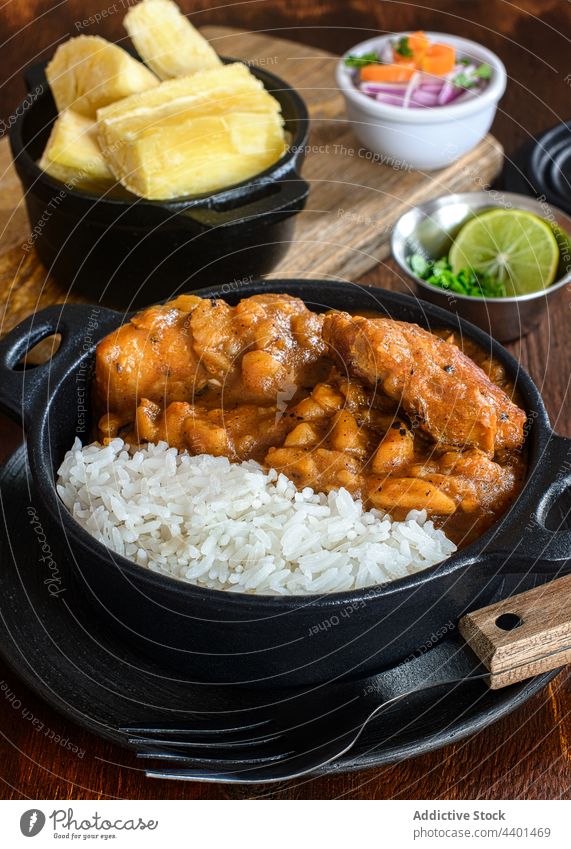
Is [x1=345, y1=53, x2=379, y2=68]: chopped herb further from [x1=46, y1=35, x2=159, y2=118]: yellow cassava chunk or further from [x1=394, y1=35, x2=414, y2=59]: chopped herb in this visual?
[x1=46, y1=35, x2=159, y2=118]: yellow cassava chunk

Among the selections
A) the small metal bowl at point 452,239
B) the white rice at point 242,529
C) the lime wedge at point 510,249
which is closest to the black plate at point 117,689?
the white rice at point 242,529

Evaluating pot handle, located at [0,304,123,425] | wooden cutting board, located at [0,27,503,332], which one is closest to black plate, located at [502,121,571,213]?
wooden cutting board, located at [0,27,503,332]

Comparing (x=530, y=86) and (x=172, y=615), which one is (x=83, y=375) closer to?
(x=172, y=615)

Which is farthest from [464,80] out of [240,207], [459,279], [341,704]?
[341,704]

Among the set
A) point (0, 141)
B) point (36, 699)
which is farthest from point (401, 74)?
point (36, 699)

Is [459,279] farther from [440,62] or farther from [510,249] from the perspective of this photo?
[440,62]
